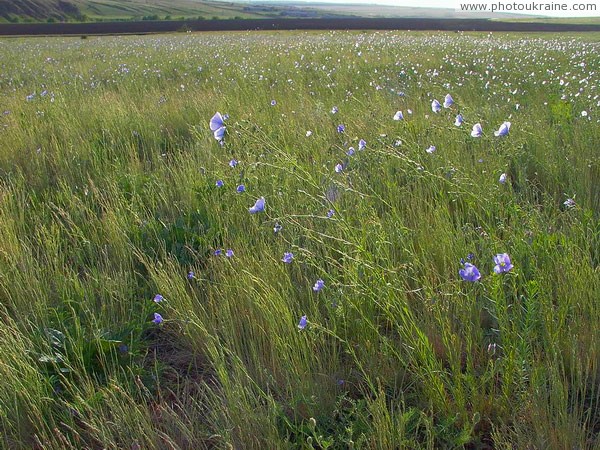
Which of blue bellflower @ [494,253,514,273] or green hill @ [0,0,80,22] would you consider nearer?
blue bellflower @ [494,253,514,273]

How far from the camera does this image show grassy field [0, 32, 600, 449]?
1565 mm

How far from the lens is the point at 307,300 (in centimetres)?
218

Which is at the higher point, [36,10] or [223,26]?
[36,10]

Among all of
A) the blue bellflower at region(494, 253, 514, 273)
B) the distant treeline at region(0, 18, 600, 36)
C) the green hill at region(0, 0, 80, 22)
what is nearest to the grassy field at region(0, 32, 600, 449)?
the blue bellflower at region(494, 253, 514, 273)

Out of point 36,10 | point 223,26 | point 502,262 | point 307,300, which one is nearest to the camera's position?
point 502,262

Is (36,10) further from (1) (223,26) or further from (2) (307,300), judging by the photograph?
(2) (307,300)

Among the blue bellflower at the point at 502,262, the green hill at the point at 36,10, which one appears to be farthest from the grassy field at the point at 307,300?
the green hill at the point at 36,10

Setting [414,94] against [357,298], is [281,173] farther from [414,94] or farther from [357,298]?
[414,94]

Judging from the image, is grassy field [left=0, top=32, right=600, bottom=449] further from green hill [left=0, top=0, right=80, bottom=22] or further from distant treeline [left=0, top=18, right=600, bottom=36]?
green hill [left=0, top=0, right=80, bottom=22]

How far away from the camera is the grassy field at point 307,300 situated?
5.14 feet

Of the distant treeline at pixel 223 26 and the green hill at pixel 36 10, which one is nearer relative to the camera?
the distant treeline at pixel 223 26

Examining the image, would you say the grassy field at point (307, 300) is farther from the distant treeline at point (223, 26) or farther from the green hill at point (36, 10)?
the green hill at point (36, 10)

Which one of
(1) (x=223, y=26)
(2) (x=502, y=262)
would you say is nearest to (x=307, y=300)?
(2) (x=502, y=262)

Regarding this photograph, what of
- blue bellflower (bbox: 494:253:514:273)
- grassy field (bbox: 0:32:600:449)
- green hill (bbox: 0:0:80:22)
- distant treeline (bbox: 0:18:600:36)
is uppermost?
green hill (bbox: 0:0:80:22)
